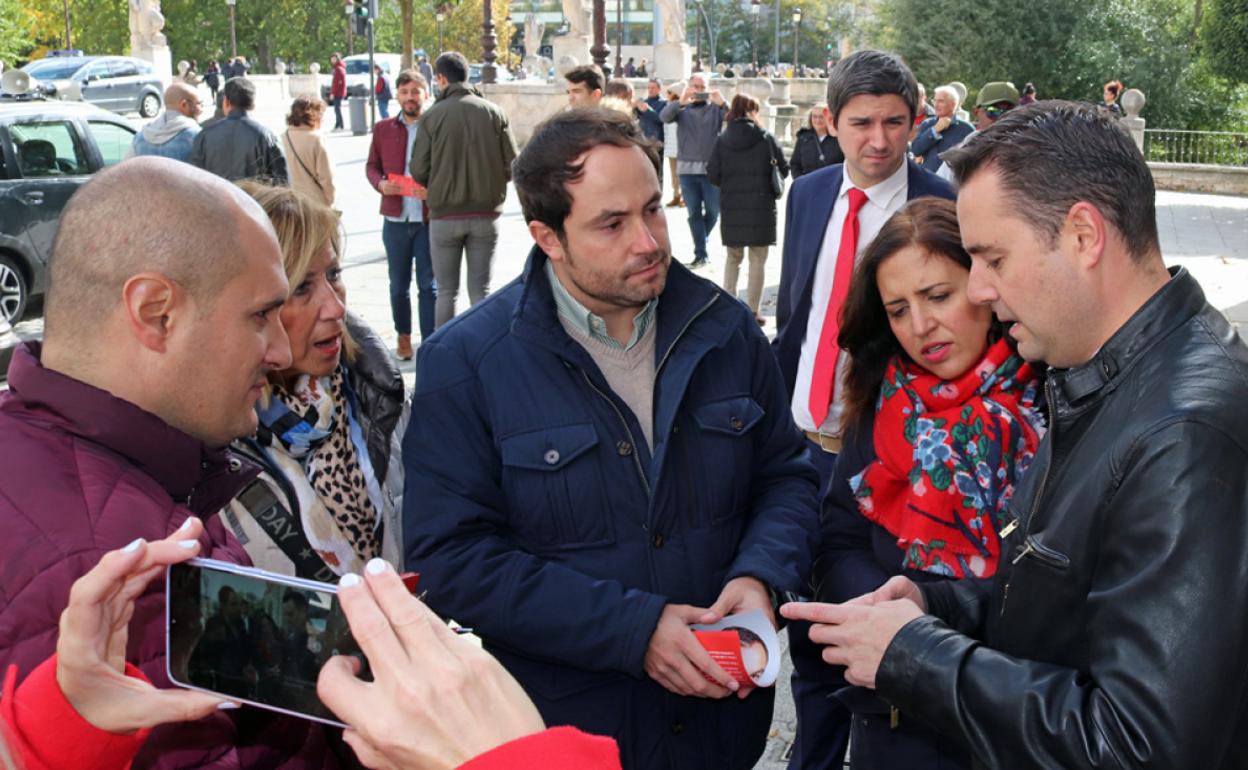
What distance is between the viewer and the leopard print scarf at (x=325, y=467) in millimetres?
2881

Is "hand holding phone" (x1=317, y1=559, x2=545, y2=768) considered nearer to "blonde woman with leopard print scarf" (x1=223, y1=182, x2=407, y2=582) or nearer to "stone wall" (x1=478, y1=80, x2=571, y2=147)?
"blonde woman with leopard print scarf" (x1=223, y1=182, x2=407, y2=582)

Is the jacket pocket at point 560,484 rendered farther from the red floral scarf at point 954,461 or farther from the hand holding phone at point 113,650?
the hand holding phone at point 113,650

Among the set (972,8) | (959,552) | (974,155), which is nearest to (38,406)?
(974,155)

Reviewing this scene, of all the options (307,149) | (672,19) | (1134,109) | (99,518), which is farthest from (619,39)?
(99,518)

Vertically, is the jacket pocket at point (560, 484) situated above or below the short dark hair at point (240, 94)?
below

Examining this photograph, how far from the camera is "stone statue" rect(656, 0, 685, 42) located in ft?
110

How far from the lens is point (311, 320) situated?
3.06m

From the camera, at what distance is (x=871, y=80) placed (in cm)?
475

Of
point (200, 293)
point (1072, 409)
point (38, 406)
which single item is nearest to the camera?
point (38, 406)

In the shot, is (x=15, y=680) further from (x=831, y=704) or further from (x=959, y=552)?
(x=831, y=704)

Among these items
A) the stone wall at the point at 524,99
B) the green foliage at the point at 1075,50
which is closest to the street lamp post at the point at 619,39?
the stone wall at the point at 524,99

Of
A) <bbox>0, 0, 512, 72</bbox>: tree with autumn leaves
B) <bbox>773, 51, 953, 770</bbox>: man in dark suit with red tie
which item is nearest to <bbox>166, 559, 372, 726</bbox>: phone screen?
<bbox>773, 51, 953, 770</bbox>: man in dark suit with red tie

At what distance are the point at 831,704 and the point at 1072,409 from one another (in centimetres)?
153

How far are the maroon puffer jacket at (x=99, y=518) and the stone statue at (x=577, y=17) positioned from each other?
31571 mm
